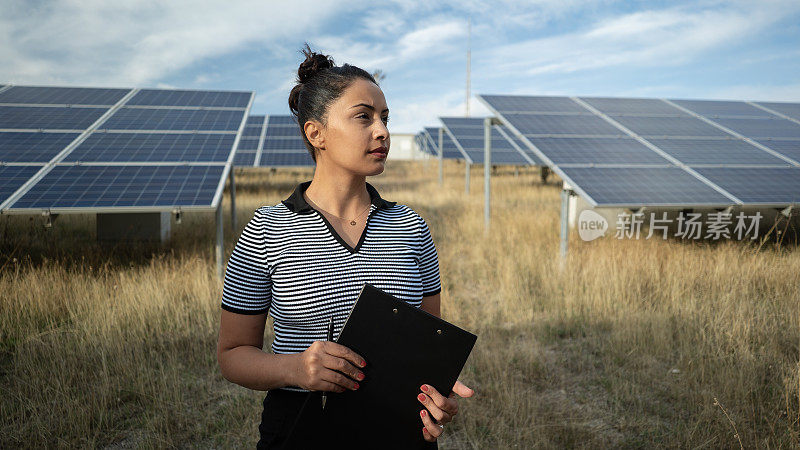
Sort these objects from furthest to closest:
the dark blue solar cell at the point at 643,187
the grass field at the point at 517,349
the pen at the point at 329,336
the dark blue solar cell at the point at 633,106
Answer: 1. the dark blue solar cell at the point at 633,106
2. the dark blue solar cell at the point at 643,187
3. the grass field at the point at 517,349
4. the pen at the point at 329,336

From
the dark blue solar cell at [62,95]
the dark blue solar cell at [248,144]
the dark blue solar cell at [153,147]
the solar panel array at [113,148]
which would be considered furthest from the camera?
the dark blue solar cell at [248,144]

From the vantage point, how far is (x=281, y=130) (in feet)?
67.4

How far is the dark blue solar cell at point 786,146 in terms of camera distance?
8492 millimetres

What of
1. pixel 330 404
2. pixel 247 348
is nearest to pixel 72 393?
pixel 247 348

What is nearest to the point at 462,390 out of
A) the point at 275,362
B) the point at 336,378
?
the point at 336,378

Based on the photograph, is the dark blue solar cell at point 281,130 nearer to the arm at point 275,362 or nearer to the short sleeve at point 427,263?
the short sleeve at point 427,263

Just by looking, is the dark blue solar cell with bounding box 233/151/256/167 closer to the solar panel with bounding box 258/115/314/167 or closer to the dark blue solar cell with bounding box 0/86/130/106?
the solar panel with bounding box 258/115/314/167

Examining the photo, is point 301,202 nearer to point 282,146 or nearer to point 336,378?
point 336,378

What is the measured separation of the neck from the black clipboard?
0.42 m

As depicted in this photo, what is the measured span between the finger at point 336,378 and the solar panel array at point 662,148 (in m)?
5.49

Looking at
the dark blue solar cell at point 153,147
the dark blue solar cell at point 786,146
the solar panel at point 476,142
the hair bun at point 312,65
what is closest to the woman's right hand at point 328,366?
the hair bun at point 312,65

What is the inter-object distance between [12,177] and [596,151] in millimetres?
8434

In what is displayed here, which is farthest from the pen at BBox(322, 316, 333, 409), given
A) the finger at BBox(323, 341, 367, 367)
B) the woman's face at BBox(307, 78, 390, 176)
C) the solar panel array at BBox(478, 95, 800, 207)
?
the solar panel array at BBox(478, 95, 800, 207)

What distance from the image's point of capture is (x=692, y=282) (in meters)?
6.04
